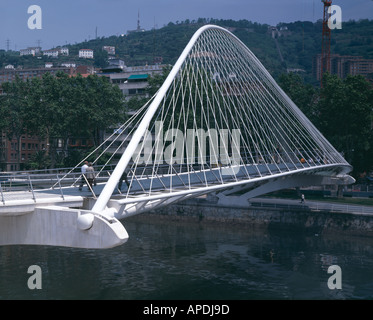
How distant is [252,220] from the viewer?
42656 mm

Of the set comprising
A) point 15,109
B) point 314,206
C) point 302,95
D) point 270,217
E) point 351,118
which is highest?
point 302,95

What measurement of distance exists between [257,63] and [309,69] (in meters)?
162

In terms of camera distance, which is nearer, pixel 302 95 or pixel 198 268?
pixel 198 268

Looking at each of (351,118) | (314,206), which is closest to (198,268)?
(314,206)

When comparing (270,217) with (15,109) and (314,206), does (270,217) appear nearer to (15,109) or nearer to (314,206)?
(314,206)

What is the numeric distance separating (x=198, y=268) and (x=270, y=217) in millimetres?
15631

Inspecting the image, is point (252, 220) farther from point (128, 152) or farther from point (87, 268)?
point (128, 152)

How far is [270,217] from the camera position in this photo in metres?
42.0

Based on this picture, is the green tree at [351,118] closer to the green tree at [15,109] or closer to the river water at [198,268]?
the river water at [198,268]

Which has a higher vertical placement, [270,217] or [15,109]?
[15,109]

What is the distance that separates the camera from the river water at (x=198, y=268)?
22.8 meters

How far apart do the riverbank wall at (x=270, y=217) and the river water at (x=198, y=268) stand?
4.23 feet

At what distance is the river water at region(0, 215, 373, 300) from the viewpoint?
22.8 metres
